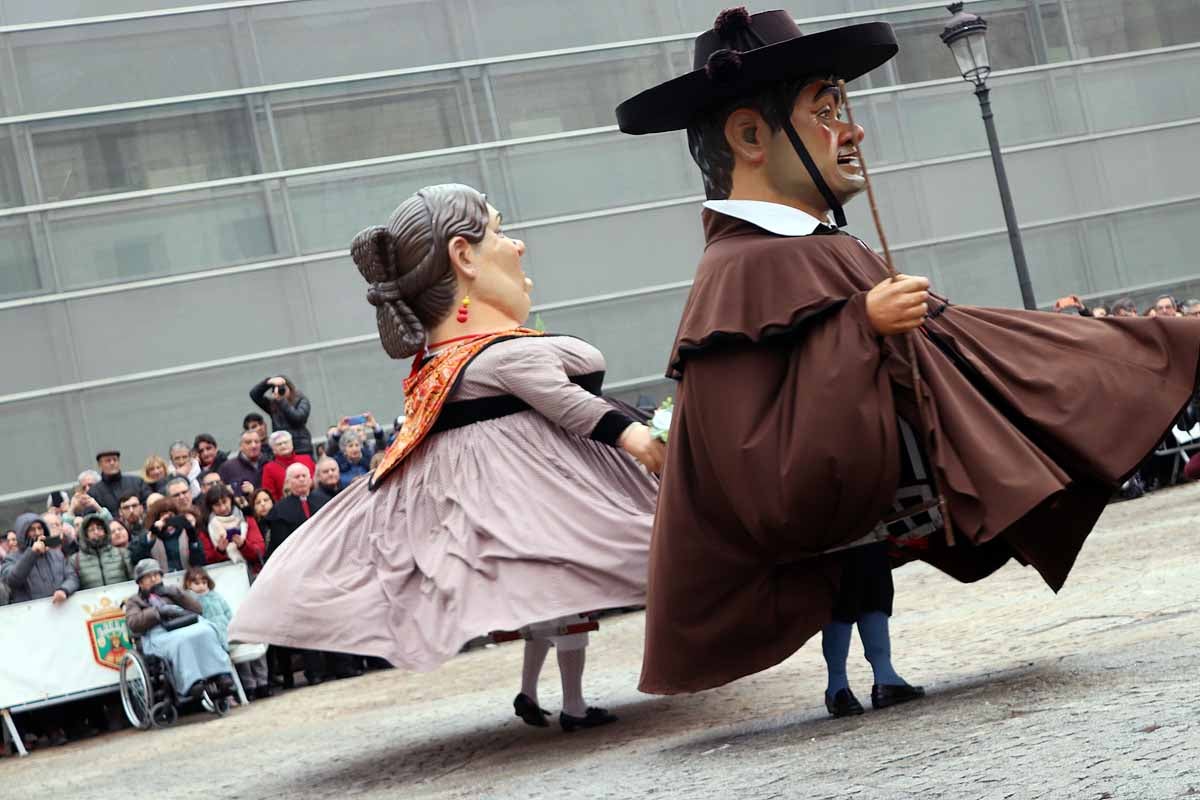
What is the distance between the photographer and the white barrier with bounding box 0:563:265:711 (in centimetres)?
1126

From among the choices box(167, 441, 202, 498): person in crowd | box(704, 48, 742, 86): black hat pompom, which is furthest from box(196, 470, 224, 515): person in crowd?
box(704, 48, 742, 86): black hat pompom

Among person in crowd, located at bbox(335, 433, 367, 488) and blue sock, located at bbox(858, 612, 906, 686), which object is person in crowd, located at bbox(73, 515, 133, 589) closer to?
person in crowd, located at bbox(335, 433, 367, 488)

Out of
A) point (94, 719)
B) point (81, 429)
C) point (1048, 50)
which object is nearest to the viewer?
point (94, 719)

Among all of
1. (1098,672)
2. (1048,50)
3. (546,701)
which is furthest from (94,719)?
(1048,50)

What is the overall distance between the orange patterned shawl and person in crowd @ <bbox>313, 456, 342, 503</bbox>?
513cm

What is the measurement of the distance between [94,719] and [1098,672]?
8.50 meters

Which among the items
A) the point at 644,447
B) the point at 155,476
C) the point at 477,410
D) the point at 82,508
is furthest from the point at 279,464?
the point at 644,447

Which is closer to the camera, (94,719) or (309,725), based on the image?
(309,725)

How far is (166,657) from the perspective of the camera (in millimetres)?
11008

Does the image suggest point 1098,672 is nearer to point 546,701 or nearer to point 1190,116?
point 546,701

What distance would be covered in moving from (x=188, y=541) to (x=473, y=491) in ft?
18.8

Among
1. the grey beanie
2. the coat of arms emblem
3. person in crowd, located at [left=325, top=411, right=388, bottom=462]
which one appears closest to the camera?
the grey beanie

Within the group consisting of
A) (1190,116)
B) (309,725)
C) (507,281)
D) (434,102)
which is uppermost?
(434,102)

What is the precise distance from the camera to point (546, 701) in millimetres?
8094
